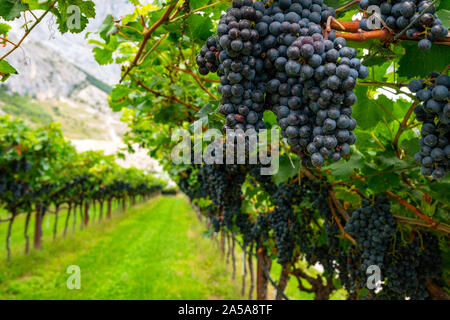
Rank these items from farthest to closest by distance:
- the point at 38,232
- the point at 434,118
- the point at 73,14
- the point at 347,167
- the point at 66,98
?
the point at 66,98 < the point at 38,232 < the point at 347,167 < the point at 73,14 < the point at 434,118

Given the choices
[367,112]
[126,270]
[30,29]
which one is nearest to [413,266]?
[367,112]

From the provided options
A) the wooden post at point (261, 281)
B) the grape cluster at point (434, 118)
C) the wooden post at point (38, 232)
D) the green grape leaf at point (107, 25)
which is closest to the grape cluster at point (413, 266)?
the grape cluster at point (434, 118)

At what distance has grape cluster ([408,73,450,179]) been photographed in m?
0.73

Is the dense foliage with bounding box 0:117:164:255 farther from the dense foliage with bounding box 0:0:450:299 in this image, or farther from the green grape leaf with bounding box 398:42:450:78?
the green grape leaf with bounding box 398:42:450:78

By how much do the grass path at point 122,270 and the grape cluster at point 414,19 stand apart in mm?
8287

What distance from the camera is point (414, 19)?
2.34 feet

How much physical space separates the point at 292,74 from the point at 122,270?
36.0ft

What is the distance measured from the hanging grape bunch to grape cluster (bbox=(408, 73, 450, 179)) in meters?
0.17

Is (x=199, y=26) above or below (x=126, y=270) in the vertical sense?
above

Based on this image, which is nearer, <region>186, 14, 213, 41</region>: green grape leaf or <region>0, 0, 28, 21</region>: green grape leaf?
<region>0, 0, 28, 21</region>: green grape leaf

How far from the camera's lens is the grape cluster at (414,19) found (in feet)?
2.32

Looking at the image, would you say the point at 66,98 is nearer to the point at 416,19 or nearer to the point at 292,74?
the point at 292,74

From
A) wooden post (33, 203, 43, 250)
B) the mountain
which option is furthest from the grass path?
the mountain

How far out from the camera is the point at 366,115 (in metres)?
1.45
